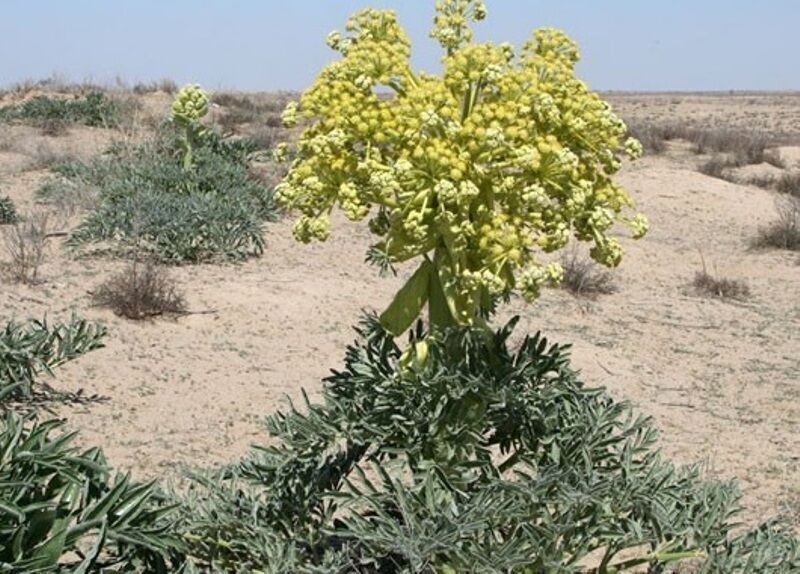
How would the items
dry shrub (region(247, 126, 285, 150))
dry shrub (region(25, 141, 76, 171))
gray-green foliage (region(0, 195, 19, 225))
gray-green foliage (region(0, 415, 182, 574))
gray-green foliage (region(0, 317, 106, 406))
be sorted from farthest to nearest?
dry shrub (region(247, 126, 285, 150)), dry shrub (region(25, 141, 76, 171)), gray-green foliage (region(0, 195, 19, 225)), gray-green foliage (region(0, 317, 106, 406)), gray-green foliage (region(0, 415, 182, 574))

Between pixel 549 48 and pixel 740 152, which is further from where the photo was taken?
pixel 740 152

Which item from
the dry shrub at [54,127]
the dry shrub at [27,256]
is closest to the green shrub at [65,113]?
the dry shrub at [54,127]

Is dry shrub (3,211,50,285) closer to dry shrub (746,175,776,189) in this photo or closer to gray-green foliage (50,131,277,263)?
gray-green foliage (50,131,277,263)

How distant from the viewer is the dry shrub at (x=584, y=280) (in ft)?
30.0

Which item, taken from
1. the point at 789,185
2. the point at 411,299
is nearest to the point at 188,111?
the point at 411,299

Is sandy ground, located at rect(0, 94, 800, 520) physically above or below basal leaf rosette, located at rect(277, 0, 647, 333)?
Answer: below

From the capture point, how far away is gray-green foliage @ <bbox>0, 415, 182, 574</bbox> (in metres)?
2.21

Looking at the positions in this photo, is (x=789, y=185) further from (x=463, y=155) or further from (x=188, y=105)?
(x=463, y=155)

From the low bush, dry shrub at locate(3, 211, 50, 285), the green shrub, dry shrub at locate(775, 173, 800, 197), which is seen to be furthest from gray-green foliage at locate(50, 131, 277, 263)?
dry shrub at locate(775, 173, 800, 197)

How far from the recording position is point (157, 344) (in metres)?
6.70

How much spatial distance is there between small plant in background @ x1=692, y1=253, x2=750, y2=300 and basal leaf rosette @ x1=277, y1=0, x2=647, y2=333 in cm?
753

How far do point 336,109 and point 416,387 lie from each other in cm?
69

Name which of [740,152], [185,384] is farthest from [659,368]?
[740,152]

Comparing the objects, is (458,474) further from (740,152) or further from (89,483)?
(740,152)
